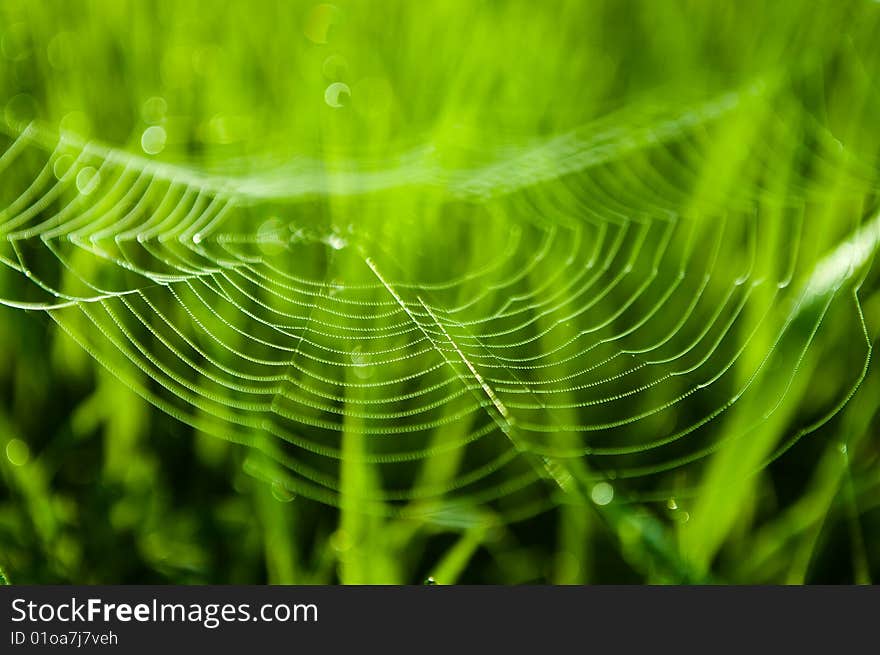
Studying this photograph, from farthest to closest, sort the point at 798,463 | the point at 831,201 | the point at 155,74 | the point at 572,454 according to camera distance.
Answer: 1. the point at 155,74
2. the point at 831,201
3. the point at 798,463
4. the point at 572,454

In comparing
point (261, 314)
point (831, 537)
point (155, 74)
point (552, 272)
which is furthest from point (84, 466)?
point (155, 74)

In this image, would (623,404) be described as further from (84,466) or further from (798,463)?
(84,466)

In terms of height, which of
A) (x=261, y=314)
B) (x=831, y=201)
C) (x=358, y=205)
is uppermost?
(x=358, y=205)

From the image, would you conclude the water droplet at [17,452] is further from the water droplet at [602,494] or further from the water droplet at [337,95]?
the water droplet at [337,95]

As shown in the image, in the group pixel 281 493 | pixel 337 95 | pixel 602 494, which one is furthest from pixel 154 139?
pixel 602 494

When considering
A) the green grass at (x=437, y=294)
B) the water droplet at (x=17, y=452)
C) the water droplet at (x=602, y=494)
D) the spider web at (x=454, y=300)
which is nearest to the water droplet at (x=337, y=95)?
the green grass at (x=437, y=294)

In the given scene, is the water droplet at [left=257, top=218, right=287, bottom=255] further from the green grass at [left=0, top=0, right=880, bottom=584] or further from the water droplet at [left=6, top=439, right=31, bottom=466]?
the water droplet at [left=6, top=439, right=31, bottom=466]
